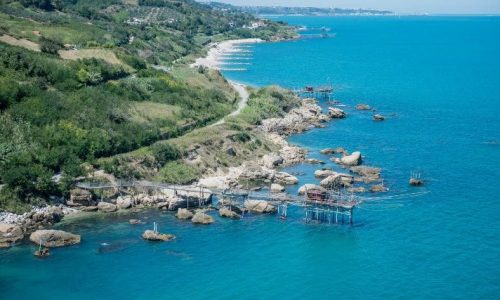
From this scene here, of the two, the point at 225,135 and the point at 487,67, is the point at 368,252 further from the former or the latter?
the point at 487,67

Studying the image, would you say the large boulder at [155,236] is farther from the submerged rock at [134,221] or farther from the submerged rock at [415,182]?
the submerged rock at [415,182]

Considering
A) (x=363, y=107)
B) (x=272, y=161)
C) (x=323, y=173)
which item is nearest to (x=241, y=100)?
(x=363, y=107)

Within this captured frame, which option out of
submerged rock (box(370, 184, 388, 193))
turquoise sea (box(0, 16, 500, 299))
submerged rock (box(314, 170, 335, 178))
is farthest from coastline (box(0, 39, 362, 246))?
submerged rock (box(370, 184, 388, 193))

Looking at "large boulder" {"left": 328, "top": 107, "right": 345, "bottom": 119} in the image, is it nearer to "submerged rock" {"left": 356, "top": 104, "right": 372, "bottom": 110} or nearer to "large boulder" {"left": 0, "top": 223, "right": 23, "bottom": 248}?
"submerged rock" {"left": 356, "top": 104, "right": 372, "bottom": 110}

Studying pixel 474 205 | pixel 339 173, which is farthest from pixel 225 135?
pixel 474 205

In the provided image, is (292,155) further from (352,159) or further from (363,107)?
(363,107)

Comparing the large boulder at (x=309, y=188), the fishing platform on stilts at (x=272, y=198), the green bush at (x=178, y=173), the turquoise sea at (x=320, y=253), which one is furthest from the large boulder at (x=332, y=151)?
the green bush at (x=178, y=173)
